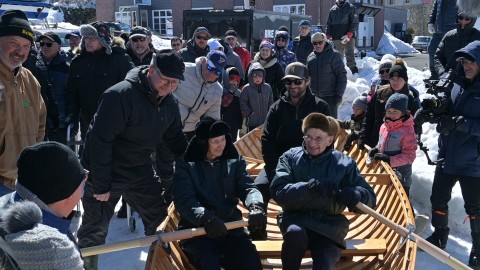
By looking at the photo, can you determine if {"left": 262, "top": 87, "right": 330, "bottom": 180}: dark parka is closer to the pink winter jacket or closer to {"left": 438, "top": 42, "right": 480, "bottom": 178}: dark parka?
the pink winter jacket

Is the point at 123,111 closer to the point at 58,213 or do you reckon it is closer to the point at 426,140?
the point at 58,213

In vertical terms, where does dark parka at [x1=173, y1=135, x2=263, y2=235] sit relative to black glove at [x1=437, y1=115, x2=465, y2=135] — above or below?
below

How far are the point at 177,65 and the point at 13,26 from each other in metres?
1.18

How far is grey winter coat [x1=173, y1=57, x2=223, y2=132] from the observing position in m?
5.44

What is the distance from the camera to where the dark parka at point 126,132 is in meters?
3.87

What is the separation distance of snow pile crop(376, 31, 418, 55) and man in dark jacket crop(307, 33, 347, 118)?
24.6 metres

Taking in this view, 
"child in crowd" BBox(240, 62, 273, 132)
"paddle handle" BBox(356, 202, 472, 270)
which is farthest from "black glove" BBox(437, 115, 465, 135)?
"child in crowd" BBox(240, 62, 273, 132)

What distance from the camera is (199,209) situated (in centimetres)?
376

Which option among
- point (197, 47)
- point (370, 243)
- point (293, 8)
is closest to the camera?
point (370, 243)

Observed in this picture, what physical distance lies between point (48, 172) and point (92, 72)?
12.9 ft

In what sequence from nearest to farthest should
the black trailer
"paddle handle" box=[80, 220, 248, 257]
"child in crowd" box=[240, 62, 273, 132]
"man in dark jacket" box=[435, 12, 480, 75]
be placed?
1. "paddle handle" box=[80, 220, 248, 257]
2. "man in dark jacket" box=[435, 12, 480, 75]
3. "child in crowd" box=[240, 62, 273, 132]
4. the black trailer

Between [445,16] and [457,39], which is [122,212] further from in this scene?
[445,16]

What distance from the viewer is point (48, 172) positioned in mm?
2037

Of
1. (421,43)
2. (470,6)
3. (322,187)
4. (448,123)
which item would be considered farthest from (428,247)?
(421,43)
